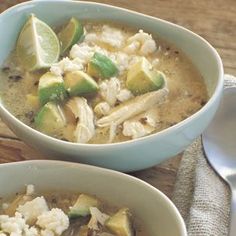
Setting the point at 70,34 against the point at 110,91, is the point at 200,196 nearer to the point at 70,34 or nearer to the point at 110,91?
the point at 110,91

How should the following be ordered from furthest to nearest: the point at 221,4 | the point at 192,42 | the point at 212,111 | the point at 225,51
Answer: the point at 221,4, the point at 225,51, the point at 192,42, the point at 212,111

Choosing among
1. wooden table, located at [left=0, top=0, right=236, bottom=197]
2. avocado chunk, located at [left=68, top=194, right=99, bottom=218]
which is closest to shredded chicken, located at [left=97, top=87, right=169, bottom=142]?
avocado chunk, located at [left=68, top=194, right=99, bottom=218]

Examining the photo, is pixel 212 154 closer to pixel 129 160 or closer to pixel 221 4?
→ pixel 129 160

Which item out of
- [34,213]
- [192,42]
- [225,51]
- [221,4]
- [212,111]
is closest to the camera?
[34,213]

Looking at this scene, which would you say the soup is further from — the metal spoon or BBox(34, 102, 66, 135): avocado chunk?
the metal spoon

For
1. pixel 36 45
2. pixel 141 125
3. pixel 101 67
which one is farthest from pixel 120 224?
pixel 36 45

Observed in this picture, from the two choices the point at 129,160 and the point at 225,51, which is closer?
the point at 129,160

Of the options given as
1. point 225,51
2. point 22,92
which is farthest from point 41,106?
point 225,51

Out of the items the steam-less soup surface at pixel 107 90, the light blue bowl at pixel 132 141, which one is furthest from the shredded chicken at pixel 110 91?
the light blue bowl at pixel 132 141
